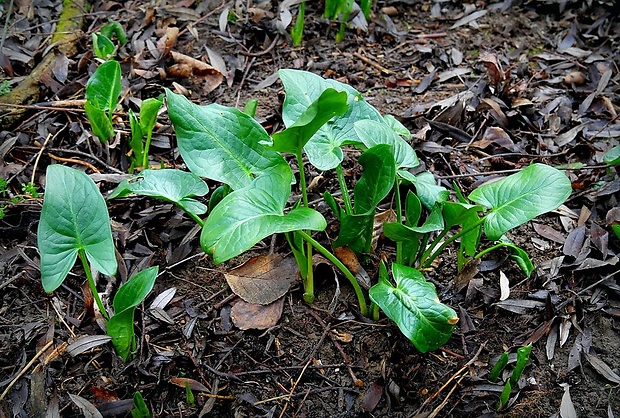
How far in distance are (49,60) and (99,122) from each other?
665 millimetres

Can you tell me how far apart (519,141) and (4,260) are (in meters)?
1.96

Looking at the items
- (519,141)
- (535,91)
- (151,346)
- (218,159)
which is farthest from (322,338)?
(535,91)

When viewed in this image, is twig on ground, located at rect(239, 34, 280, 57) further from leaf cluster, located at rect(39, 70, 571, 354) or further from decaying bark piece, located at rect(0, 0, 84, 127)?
leaf cluster, located at rect(39, 70, 571, 354)

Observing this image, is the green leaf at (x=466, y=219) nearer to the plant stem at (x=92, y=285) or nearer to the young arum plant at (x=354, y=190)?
the young arum plant at (x=354, y=190)

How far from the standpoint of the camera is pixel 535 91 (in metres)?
2.53

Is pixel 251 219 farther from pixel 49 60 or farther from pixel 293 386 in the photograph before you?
pixel 49 60

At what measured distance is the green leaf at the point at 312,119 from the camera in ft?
4.32

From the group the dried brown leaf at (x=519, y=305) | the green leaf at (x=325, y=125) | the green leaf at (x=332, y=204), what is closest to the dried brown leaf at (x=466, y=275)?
the dried brown leaf at (x=519, y=305)

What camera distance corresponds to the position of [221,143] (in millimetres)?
1662

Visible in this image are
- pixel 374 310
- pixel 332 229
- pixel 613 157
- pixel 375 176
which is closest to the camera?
pixel 375 176

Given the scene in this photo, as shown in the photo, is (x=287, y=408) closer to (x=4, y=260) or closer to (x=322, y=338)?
(x=322, y=338)

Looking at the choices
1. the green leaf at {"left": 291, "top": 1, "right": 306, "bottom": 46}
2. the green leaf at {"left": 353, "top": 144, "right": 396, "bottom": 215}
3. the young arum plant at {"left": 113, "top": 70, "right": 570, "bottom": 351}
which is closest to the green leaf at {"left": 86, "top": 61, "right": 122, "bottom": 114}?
the young arum plant at {"left": 113, "top": 70, "right": 570, "bottom": 351}

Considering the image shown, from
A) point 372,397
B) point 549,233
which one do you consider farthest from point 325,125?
point 549,233

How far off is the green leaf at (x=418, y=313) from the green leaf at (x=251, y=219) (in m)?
0.28
